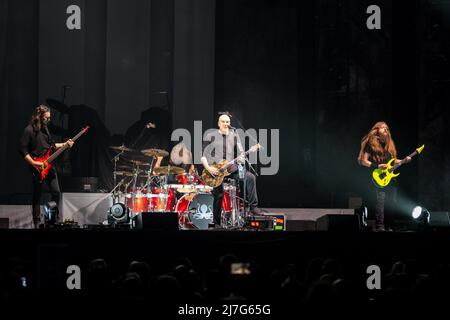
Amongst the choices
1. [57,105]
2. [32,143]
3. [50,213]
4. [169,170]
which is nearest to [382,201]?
[169,170]

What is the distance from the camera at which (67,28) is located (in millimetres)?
12812

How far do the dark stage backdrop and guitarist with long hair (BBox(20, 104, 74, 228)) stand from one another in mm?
2107

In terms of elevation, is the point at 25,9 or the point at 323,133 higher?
the point at 25,9

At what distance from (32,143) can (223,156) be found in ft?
9.25

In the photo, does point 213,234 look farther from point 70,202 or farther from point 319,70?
point 319,70

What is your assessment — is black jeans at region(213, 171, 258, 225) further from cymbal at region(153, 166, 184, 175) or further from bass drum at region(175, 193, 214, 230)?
cymbal at region(153, 166, 184, 175)

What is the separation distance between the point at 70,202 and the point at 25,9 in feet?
13.1

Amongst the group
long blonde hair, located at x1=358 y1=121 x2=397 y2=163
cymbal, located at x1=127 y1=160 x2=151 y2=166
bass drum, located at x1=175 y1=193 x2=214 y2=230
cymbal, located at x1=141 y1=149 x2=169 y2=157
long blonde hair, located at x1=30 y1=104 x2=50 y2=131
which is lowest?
bass drum, located at x1=175 y1=193 x2=214 y2=230

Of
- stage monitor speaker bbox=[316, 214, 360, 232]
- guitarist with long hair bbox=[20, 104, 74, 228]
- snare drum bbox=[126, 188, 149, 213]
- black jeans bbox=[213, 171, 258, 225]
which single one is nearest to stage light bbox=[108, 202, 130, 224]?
snare drum bbox=[126, 188, 149, 213]

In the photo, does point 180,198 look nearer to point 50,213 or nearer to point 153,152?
point 153,152

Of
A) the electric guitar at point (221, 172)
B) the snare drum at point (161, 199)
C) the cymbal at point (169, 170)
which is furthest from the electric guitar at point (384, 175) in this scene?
the snare drum at point (161, 199)

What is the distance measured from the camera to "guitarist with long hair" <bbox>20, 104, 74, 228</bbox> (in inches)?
406

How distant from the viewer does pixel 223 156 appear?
35.3ft

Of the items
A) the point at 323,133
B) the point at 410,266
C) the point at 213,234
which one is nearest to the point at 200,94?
the point at 323,133
